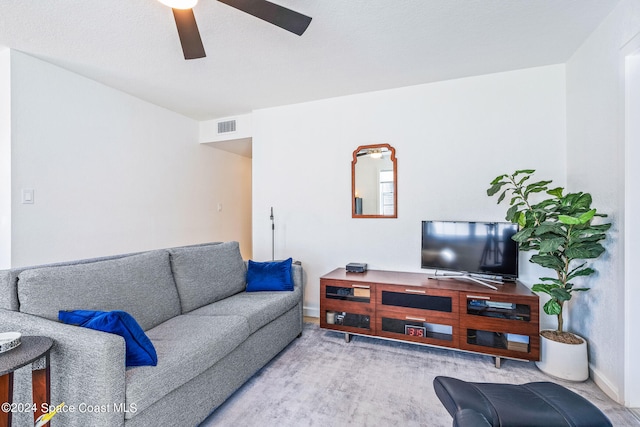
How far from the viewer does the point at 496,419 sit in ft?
3.86

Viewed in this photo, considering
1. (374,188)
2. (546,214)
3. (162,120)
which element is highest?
(162,120)

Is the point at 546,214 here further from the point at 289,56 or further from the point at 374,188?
the point at 289,56

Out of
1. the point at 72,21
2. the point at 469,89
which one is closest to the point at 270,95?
the point at 72,21

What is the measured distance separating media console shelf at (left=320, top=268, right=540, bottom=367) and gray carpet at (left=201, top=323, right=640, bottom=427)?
0.15 meters

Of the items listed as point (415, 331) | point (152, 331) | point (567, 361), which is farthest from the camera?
point (415, 331)

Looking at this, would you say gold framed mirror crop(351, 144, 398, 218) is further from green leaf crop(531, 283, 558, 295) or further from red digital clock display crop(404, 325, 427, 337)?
green leaf crop(531, 283, 558, 295)

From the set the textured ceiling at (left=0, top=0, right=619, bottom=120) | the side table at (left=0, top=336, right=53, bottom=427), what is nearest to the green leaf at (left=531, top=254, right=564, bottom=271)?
the textured ceiling at (left=0, top=0, right=619, bottom=120)

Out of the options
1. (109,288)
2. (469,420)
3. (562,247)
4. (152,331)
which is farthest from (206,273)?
(562,247)

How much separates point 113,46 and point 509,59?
326cm

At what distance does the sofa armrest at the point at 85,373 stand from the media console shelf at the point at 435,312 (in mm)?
1861

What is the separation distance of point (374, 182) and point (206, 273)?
1.93m

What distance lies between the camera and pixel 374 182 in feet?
10.9

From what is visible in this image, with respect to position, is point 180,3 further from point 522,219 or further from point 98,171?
point 522,219

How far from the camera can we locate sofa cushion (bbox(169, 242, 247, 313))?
236cm
